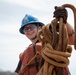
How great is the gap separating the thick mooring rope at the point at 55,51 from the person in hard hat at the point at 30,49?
1.23m

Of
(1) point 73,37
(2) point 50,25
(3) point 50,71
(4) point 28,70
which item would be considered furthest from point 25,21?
(3) point 50,71

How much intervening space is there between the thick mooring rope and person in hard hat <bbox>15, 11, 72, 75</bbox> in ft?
4.05

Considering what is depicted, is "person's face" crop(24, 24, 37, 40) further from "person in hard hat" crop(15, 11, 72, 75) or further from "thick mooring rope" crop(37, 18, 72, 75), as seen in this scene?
"thick mooring rope" crop(37, 18, 72, 75)

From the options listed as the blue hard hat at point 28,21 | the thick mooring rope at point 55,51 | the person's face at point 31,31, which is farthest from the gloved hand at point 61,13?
the blue hard hat at point 28,21

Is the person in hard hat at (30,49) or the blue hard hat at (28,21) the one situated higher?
the blue hard hat at (28,21)

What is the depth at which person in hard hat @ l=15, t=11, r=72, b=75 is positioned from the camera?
526 centimetres

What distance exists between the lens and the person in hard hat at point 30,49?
5262mm

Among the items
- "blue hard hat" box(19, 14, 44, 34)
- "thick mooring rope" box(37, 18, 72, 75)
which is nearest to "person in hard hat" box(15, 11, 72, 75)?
"blue hard hat" box(19, 14, 44, 34)

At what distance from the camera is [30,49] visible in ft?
18.4

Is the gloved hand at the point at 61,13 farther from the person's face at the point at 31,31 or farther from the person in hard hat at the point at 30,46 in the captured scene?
the person's face at the point at 31,31

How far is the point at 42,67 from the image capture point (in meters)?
3.98

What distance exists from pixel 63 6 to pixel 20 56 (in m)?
1.88

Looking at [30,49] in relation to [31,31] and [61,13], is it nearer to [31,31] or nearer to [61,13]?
[31,31]

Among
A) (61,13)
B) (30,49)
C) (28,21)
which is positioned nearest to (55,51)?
(61,13)
